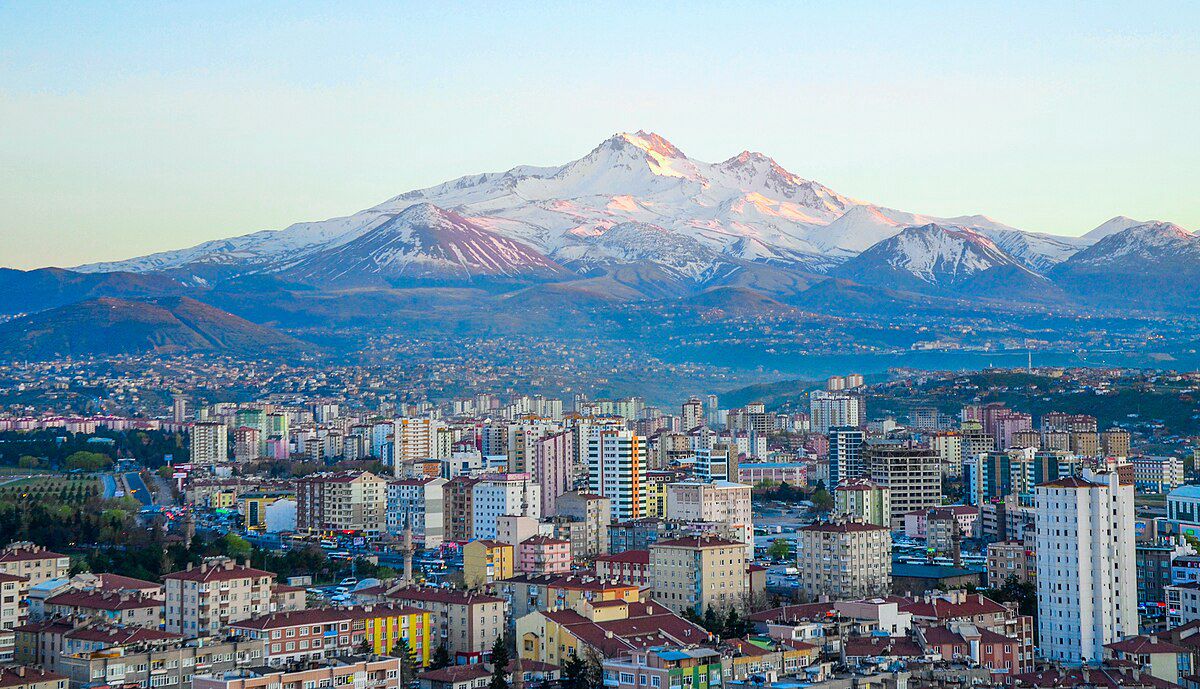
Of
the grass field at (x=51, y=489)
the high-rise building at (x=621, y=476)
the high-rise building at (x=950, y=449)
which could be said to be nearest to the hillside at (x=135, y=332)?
the grass field at (x=51, y=489)

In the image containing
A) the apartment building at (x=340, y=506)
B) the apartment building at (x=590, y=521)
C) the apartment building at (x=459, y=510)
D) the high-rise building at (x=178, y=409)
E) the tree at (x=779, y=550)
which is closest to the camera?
the apartment building at (x=590, y=521)

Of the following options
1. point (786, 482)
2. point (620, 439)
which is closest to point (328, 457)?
point (786, 482)

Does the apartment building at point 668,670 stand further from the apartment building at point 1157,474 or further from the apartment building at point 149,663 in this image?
the apartment building at point 1157,474

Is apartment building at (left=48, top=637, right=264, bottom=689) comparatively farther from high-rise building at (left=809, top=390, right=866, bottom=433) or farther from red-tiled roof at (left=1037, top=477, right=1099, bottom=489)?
high-rise building at (left=809, top=390, right=866, bottom=433)

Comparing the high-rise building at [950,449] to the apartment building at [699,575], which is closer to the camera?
the apartment building at [699,575]

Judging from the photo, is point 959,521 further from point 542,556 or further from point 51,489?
point 51,489

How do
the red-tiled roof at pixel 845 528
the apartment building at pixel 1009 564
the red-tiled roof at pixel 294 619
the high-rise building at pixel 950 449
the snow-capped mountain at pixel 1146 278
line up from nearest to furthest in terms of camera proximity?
the red-tiled roof at pixel 294 619, the apartment building at pixel 1009 564, the red-tiled roof at pixel 845 528, the high-rise building at pixel 950 449, the snow-capped mountain at pixel 1146 278

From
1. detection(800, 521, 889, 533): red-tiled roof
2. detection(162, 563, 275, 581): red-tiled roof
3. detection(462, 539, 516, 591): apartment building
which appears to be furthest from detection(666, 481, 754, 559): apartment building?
detection(162, 563, 275, 581): red-tiled roof
